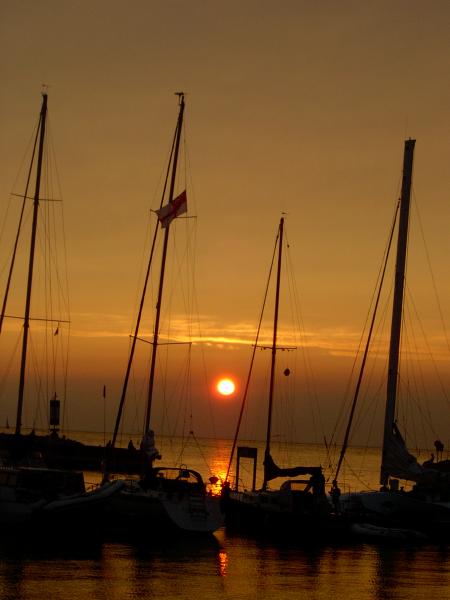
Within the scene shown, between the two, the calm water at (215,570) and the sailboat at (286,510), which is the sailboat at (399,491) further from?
the calm water at (215,570)

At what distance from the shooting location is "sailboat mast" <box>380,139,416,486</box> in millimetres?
51406

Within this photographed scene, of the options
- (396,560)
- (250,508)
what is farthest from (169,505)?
(396,560)

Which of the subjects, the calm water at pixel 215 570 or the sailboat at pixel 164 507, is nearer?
the calm water at pixel 215 570

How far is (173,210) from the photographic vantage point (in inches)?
1980

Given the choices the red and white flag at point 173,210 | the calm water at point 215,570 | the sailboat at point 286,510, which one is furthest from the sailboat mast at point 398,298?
the red and white flag at point 173,210

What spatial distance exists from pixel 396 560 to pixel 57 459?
197 feet

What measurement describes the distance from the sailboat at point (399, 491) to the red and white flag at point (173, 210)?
11.7 meters

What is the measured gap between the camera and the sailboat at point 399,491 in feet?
160

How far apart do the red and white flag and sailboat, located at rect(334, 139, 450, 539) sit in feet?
38.5

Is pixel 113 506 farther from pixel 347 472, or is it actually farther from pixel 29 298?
pixel 347 472

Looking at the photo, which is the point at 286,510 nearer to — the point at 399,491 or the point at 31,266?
the point at 399,491

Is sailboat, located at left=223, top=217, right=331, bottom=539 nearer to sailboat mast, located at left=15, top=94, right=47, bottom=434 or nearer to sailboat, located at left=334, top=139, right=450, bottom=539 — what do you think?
sailboat, located at left=334, top=139, right=450, bottom=539

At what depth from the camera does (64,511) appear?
40844 mm

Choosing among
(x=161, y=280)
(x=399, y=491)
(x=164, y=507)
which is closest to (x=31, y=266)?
(x=161, y=280)
